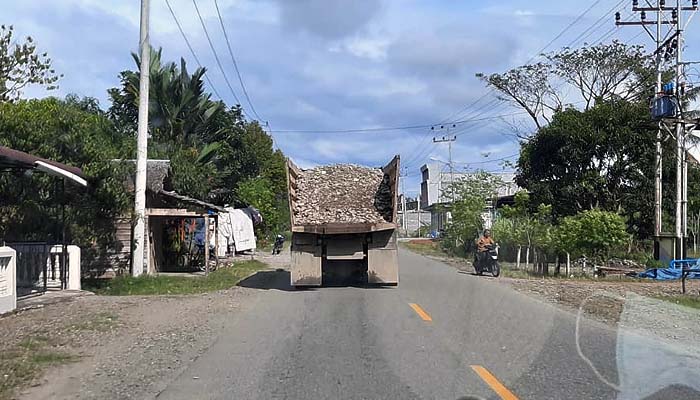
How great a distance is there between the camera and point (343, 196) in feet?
67.9


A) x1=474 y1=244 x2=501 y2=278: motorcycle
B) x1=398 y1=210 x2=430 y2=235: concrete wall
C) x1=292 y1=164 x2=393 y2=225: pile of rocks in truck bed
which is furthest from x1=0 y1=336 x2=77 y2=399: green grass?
x1=398 y1=210 x2=430 y2=235: concrete wall

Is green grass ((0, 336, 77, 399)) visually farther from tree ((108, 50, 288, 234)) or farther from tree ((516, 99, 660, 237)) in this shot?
tree ((516, 99, 660, 237))

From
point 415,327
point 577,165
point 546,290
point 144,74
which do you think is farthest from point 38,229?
point 577,165

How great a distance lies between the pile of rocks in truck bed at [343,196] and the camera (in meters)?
19.7

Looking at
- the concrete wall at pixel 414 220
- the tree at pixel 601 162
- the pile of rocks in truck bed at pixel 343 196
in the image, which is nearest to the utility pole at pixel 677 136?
the tree at pixel 601 162

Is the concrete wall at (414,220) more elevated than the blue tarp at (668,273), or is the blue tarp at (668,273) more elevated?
the concrete wall at (414,220)

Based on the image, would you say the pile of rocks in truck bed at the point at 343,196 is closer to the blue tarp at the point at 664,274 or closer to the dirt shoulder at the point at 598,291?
the dirt shoulder at the point at 598,291

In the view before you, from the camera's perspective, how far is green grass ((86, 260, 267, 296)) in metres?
Answer: 20.2

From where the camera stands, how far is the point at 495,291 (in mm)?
19891

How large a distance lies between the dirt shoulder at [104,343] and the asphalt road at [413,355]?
47 centimetres

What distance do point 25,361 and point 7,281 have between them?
16.7 feet

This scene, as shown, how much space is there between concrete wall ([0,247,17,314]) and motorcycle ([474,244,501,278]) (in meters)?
15.6

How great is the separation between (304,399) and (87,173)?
13161 millimetres

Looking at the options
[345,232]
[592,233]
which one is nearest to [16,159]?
[345,232]
